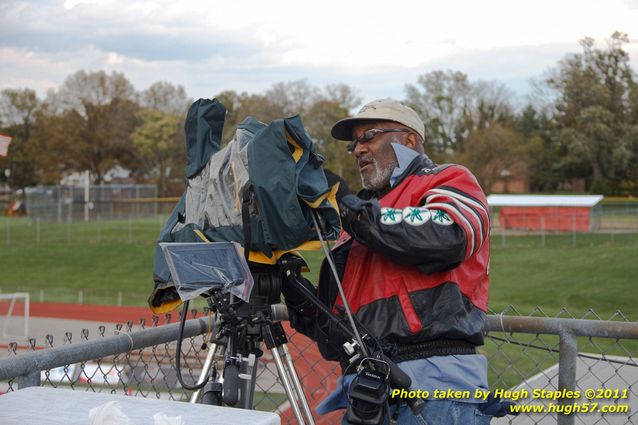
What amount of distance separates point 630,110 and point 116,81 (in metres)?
50.2

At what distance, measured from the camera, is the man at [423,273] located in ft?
8.64

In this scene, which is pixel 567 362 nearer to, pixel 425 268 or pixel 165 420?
pixel 425 268

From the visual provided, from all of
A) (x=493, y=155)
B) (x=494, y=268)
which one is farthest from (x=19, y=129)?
Answer: (x=494, y=268)

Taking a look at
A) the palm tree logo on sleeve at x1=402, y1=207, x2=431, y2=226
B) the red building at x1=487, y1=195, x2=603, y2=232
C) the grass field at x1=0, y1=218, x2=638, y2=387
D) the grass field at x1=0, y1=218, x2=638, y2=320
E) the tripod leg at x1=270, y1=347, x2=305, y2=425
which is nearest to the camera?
the palm tree logo on sleeve at x1=402, y1=207, x2=431, y2=226

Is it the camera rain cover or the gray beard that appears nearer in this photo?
the camera rain cover

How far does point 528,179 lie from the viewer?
167 feet

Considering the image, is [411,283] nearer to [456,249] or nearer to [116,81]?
[456,249]

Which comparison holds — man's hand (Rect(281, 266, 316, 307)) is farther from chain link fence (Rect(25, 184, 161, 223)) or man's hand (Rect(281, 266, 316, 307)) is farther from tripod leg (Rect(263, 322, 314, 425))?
chain link fence (Rect(25, 184, 161, 223))

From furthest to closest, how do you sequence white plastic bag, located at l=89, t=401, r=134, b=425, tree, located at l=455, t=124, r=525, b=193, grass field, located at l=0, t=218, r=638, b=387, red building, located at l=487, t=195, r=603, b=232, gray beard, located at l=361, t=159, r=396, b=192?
1. tree, located at l=455, t=124, r=525, b=193
2. red building, located at l=487, t=195, r=603, b=232
3. grass field, located at l=0, t=218, r=638, b=387
4. gray beard, located at l=361, t=159, r=396, b=192
5. white plastic bag, located at l=89, t=401, r=134, b=425

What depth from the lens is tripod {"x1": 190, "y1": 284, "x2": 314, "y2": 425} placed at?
9.08 feet

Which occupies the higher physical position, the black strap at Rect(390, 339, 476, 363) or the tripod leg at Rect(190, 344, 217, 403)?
the black strap at Rect(390, 339, 476, 363)

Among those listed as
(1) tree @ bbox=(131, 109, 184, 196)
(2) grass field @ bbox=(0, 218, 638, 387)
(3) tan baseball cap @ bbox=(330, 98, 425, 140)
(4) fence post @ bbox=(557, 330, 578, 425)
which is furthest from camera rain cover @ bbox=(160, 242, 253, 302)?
(1) tree @ bbox=(131, 109, 184, 196)

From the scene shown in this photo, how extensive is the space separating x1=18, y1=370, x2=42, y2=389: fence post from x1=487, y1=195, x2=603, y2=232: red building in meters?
34.0

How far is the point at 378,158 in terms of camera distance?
119 inches
